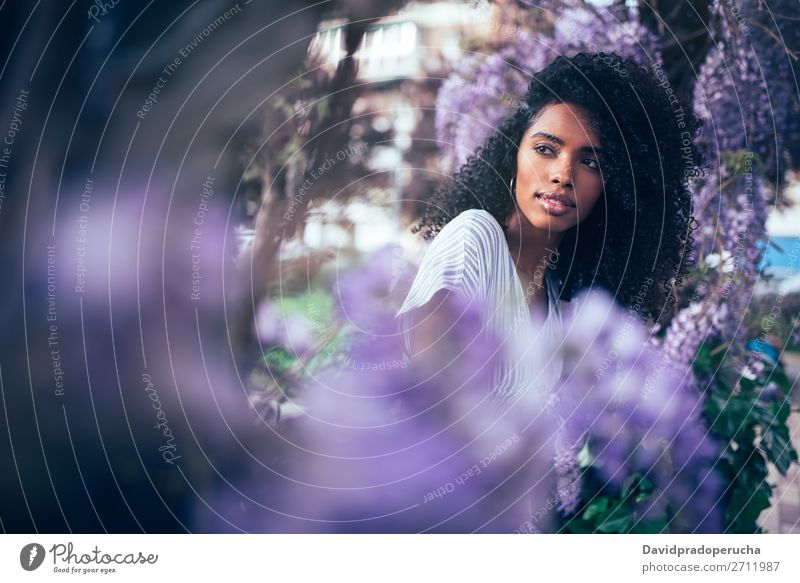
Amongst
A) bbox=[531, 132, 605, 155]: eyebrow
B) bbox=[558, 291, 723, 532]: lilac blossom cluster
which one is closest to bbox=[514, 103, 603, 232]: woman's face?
bbox=[531, 132, 605, 155]: eyebrow

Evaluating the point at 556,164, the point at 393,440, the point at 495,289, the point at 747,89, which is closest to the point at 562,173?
the point at 556,164

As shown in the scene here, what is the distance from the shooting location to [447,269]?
1116mm

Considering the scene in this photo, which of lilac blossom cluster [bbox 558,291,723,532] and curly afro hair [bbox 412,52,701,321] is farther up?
curly afro hair [bbox 412,52,701,321]

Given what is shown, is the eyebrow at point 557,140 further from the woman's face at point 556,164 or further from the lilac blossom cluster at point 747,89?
the lilac blossom cluster at point 747,89

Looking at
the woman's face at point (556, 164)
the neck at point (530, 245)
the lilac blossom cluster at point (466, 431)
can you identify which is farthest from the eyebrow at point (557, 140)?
the lilac blossom cluster at point (466, 431)

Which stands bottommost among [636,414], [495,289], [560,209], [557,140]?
[636,414]

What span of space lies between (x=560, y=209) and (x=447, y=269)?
0.63 feet

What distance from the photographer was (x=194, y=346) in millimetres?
1132

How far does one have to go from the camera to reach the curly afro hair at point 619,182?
112 centimetres

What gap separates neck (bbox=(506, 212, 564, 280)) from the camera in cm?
113

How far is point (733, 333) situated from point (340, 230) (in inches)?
24.8

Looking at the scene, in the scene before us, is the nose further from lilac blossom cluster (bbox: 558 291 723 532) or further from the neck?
lilac blossom cluster (bbox: 558 291 723 532)

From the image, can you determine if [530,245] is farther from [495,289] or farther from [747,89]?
[747,89]
